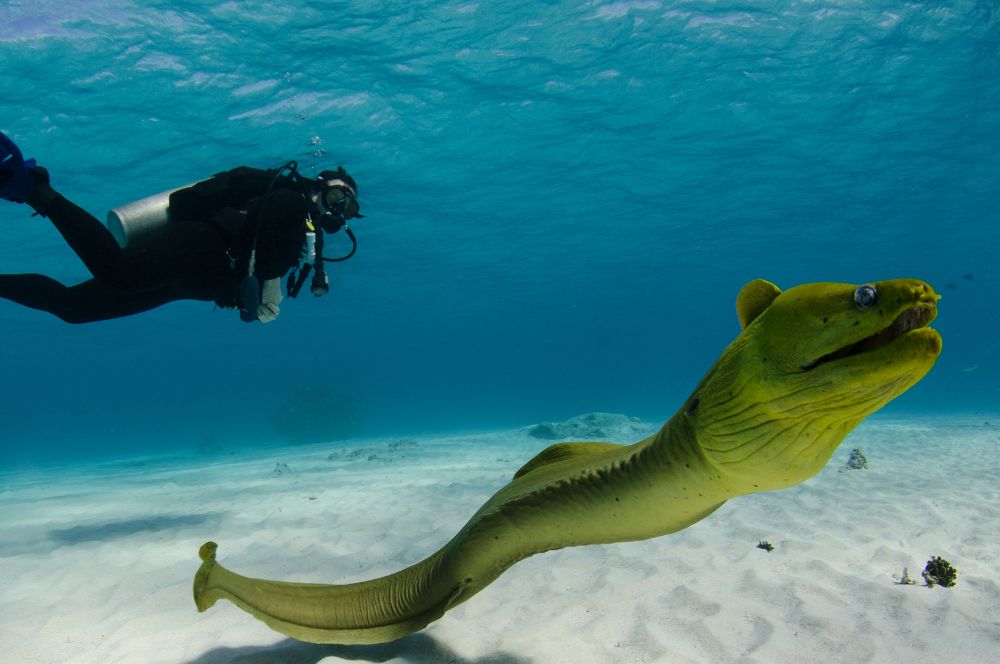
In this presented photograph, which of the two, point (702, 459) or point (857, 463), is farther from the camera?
point (857, 463)

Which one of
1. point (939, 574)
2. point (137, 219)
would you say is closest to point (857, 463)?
point (939, 574)

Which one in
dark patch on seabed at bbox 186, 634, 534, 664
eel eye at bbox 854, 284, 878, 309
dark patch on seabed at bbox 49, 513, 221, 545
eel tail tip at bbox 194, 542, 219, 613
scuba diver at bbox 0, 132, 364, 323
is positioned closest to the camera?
eel eye at bbox 854, 284, 878, 309

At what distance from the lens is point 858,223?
108 feet

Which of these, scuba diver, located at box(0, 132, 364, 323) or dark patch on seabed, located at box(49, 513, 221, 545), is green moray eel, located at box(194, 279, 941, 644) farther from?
dark patch on seabed, located at box(49, 513, 221, 545)

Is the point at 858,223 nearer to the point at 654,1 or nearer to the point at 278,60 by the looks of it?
the point at 654,1

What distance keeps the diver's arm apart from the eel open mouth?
4.81 m

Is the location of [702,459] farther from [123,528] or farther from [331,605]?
[123,528]

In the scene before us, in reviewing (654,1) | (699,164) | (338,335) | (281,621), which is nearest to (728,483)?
(281,621)

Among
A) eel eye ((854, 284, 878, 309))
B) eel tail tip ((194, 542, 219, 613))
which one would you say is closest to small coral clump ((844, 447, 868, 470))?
eel eye ((854, 284, 878, 309))

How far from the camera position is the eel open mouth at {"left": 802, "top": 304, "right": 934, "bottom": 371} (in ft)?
5.03

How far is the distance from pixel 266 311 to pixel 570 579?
12.1 ft

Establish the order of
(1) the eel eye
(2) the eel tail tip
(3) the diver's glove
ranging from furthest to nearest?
(3) the diver's glove, (2) the eel tail tip, (1) the eel eye

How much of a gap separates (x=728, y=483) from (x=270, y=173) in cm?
524

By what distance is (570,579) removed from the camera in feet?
13.3
